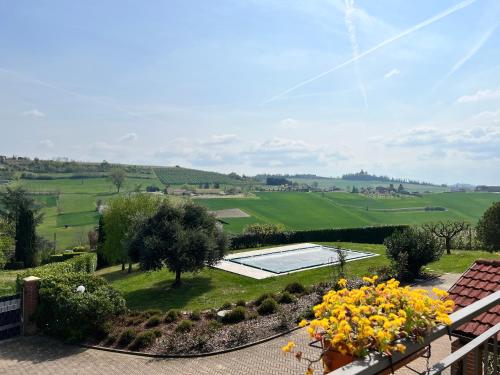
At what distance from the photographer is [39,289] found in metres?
16.7

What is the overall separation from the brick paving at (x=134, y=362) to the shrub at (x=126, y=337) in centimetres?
65

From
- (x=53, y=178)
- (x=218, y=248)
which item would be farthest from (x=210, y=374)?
(x=53, y=178)

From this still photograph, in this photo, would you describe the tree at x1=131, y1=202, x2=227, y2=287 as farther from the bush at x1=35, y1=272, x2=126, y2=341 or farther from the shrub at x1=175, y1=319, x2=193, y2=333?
the shrub at x1=175, y1=319, x2=193, y2=333

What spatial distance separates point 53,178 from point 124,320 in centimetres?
10885

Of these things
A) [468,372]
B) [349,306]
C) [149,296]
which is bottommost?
[149,296]

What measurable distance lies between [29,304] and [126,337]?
4459mm

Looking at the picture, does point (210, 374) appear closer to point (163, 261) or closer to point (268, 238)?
point (163, 261)

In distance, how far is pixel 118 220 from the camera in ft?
108

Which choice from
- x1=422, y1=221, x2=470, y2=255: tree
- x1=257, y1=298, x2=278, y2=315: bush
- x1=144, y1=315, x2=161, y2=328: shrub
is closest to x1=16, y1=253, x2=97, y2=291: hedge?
x1=144, y1=315, x2=161, y2=328: shrub

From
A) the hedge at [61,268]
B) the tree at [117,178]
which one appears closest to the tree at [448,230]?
the hedge at [61,268]

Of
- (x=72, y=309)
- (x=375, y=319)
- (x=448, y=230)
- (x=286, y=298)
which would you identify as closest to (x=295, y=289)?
(x=286, y=298)

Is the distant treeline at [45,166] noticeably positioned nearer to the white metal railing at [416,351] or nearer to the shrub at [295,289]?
the shrub at [295,289]

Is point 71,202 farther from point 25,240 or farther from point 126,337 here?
point 126,337

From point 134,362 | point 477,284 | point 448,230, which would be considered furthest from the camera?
point 448,230
